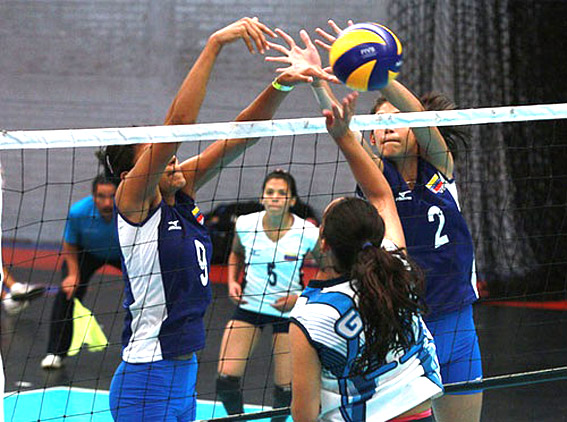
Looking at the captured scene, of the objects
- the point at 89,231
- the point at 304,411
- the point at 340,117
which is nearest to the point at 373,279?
the point at 304,411

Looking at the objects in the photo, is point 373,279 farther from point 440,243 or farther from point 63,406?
point 63,406

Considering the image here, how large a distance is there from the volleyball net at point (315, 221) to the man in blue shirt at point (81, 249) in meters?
0.21

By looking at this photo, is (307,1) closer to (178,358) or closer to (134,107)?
(134,107)

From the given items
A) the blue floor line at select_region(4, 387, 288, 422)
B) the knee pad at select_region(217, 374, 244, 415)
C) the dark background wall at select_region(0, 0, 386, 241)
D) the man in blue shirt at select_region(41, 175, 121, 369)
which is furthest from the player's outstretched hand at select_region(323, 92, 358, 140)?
the dark background wall at select_region(0, 0, 386, 241)

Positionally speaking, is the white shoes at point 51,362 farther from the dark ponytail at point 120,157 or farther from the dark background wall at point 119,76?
the dark background wall at point 119,76

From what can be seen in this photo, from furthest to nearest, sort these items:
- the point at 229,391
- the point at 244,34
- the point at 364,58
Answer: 1. the point at 229,391
2. the point at 364,58
3. the point at 244,34

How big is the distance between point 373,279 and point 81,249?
4996 millimetres

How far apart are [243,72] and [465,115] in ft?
25.1

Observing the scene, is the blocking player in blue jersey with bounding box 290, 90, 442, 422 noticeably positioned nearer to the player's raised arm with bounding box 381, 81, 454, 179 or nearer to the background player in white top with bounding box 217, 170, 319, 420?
the player's raised arm with bounding box 381, 81, 454, 179

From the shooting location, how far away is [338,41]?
367 centimetres

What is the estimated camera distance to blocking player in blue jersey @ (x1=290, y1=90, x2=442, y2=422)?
2664 millimetres

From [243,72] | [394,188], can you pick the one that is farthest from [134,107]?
[394,188]

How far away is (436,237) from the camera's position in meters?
4.24

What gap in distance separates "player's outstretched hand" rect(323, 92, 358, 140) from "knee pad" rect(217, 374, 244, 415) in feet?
8.69
